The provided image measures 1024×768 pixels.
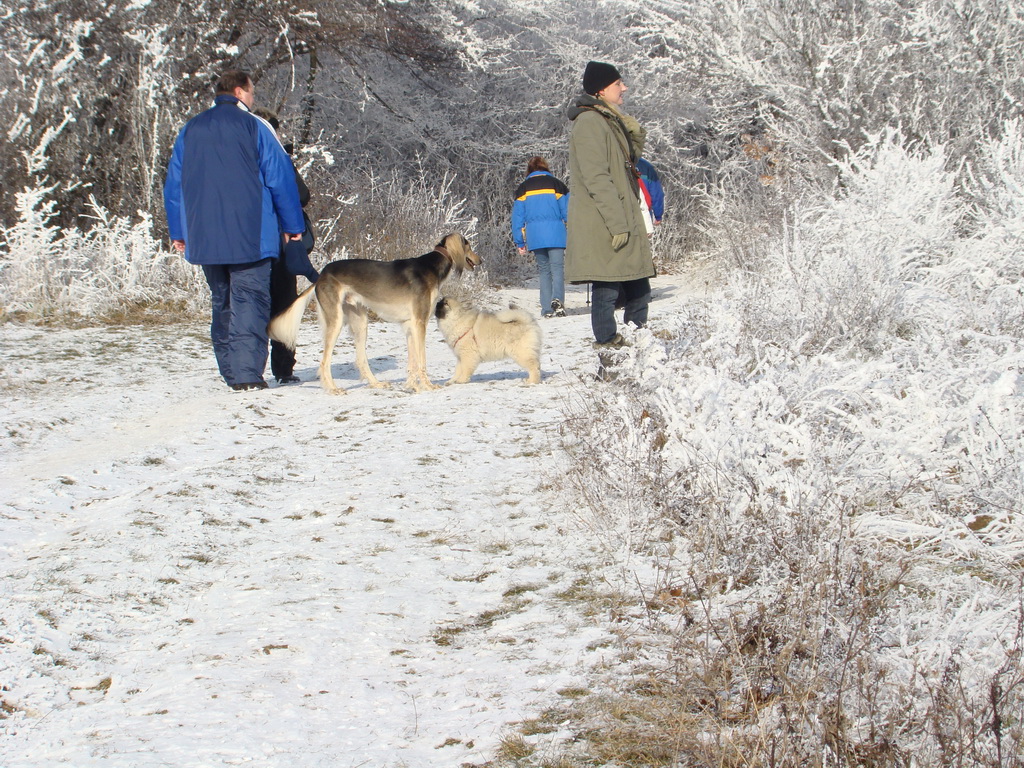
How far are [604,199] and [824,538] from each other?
10.7 ft

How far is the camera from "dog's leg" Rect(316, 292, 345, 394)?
6406mm

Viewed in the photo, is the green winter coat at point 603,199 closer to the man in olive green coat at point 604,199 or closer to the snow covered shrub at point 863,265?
the man in olive green coat at point 604,199

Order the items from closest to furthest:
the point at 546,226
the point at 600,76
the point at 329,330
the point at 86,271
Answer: the point at 600,76
the point at 329,330
the point at 86,271
the point at 546,226

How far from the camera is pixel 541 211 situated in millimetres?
11336

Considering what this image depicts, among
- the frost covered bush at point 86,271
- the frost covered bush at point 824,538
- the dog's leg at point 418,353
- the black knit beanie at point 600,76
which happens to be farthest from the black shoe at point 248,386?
the frost covered bush at point 86,271

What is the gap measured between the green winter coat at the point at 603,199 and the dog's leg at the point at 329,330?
181 centimetres

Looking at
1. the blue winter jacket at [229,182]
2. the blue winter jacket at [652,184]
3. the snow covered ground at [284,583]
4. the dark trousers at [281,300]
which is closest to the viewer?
the snow covered ground at [284,583]

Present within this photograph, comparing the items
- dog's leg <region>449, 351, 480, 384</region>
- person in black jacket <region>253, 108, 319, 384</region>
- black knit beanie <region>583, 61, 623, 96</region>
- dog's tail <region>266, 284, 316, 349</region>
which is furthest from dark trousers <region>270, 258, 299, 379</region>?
black knit beanie <region>583, 61, 623, 96</region>

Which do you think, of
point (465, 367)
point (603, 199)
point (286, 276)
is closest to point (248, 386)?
point (286, 276)

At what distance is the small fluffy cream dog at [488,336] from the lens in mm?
6473

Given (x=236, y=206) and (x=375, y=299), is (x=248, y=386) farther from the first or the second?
(x=236, y=206)

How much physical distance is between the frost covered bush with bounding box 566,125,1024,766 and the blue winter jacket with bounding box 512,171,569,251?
605 cm

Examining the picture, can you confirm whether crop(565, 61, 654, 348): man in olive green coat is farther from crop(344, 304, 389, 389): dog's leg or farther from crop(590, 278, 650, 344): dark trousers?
crop(344, 304, 389, 389): dog's leg

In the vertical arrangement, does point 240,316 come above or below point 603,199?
below
